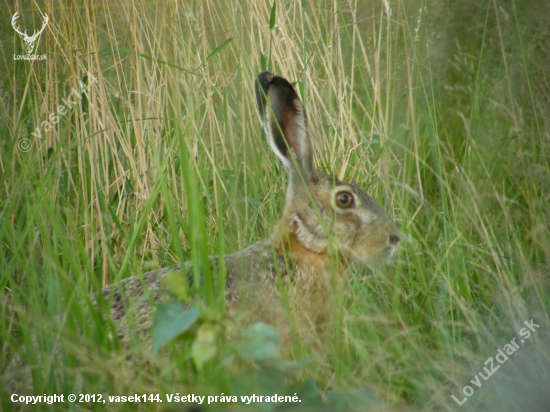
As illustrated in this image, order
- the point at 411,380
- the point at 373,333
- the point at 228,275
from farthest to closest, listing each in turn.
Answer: the point at 228,275
the point at 373,333
the point at 411,380

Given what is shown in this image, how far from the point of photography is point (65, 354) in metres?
2.57

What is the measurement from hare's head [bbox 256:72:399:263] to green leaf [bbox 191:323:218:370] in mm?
1840

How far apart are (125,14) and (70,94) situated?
2.20 ft

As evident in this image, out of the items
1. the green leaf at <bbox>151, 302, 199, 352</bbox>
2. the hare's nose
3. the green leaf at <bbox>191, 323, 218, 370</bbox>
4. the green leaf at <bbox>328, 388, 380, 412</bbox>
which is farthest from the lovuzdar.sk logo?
the green leaf at <bbox>328, 388, 380, 412</bbox>

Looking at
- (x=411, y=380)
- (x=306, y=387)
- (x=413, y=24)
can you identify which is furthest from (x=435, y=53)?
(x=306, y=387)

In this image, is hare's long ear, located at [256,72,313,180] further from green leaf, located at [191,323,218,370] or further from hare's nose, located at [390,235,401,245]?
green leaf, located at [191,323,218,370]

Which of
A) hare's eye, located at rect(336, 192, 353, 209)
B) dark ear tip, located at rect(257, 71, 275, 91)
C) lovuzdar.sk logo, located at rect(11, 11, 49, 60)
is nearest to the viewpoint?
dark ear tip, located at rect(257, 71, 275, 91)

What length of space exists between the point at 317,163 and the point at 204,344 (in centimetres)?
294

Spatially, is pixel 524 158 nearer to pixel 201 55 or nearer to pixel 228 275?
pixel 228 275

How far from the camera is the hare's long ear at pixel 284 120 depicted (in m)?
3.72

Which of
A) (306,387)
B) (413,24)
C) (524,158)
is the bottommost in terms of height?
(306,387)

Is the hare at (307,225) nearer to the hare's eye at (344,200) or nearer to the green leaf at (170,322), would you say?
the hare's eye at (344,200)

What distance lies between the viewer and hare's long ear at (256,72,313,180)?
147 inches

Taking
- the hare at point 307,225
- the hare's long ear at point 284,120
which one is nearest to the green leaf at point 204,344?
the hare at point 307,225
